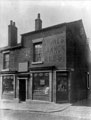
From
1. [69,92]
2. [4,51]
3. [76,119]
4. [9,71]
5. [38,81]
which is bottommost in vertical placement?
[76,119]

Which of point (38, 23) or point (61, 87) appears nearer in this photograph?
point (61, 87)

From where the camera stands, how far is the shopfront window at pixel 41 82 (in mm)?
13991

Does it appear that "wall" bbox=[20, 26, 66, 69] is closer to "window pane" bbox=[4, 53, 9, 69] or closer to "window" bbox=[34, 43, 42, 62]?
"window" bbox=[34, 43, 42, 62]

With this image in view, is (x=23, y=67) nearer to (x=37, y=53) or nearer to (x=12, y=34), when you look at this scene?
(x=37, y=53)

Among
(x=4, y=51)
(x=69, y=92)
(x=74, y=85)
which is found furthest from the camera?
(x=4, y=51)

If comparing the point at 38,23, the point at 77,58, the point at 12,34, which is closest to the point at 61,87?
the point at 77,58

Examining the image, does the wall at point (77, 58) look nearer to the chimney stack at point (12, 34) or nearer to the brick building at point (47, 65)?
the brick building at point (47, 65)

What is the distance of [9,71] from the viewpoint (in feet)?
55.1

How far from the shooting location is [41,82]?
14391 millimetres

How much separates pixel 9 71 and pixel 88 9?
11892mm

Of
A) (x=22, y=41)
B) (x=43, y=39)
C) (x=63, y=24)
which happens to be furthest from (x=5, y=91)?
(x=63, y=24)

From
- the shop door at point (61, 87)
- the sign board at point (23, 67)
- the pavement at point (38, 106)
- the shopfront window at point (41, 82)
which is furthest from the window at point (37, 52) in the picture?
the pavement at point (38, 106)

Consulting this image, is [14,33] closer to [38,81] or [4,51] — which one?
[4,51]

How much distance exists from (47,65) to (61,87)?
2384mm
